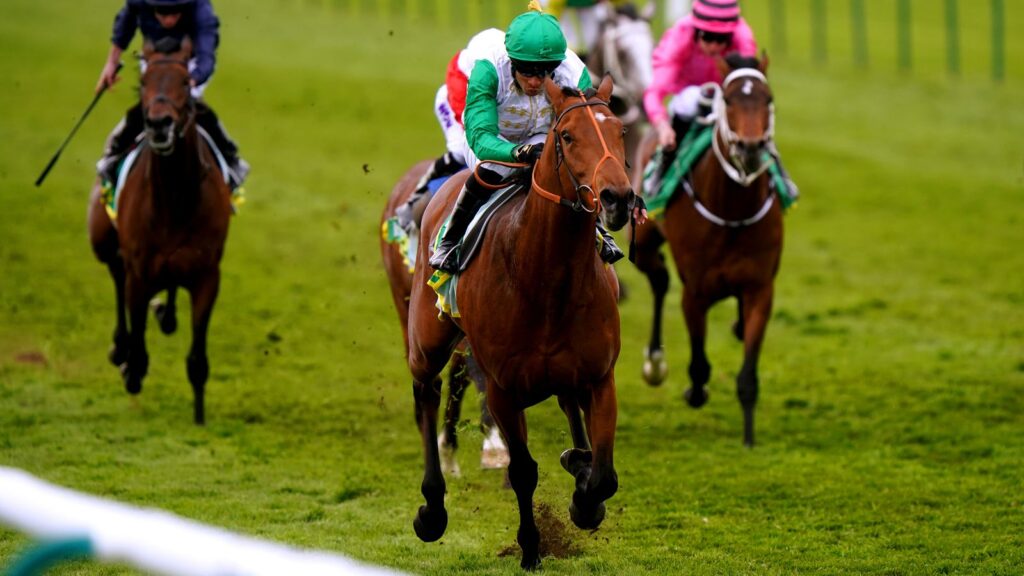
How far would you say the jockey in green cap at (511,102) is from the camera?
250 inches

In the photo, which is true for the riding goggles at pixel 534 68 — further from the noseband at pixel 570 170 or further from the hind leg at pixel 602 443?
the hind leg at pixel 602 443

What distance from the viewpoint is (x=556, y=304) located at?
6203 mm

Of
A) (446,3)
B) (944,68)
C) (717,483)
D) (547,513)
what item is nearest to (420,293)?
(547,513)

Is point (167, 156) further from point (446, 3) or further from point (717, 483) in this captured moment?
point (446, 3)

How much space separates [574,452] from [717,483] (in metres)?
→ 2.11

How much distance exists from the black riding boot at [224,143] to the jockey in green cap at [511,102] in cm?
390

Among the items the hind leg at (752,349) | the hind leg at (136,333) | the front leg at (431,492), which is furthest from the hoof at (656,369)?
the front leg at (431,492)

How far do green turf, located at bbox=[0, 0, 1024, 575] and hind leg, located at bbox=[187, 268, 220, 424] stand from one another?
0.93ft

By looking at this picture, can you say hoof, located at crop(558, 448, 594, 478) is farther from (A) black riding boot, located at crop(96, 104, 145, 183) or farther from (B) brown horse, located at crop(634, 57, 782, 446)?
(A) black riding boot, located at crop(96, 104, 145, 183)

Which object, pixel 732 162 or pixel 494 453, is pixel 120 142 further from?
pixel 732 162

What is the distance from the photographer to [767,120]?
921 centimetres

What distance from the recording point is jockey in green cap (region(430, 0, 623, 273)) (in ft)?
20.8

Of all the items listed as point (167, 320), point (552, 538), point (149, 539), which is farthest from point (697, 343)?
point (149, 539)

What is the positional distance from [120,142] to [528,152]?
505cm
